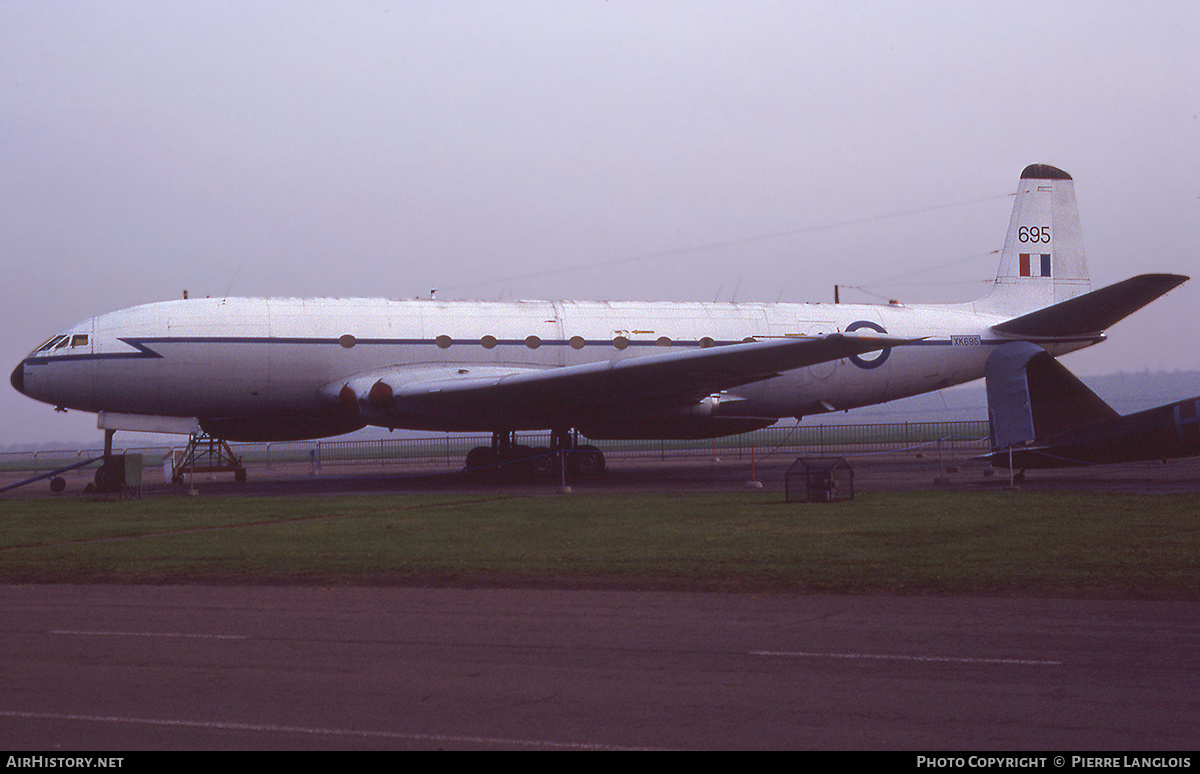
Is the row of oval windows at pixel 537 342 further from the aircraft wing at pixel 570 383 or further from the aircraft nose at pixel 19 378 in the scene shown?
the aircraft nose at pixel 19 378

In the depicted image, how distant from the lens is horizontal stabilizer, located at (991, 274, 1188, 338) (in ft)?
67.7

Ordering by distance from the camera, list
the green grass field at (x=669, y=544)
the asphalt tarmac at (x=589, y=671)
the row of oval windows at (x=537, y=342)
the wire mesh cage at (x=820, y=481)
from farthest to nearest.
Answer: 1. the row of oval windows at (x=537, y=342)
2. the wire mesh cage at (x=820, y=481)
3. the green grass field at (x=669, y=544)
4. the asphalt tarmac at (x=589, y=671)

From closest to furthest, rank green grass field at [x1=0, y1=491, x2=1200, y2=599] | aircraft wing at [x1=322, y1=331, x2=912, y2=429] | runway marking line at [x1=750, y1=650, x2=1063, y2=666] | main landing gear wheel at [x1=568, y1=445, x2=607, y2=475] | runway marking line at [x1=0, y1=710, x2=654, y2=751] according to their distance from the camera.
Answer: runway marking line at [x1=0, y1=710, x2=654, y2=751], runway marking line at [x1=750, y1=650, x2=1063, y2=666], green grass field at [x1=0, y1=491, x2=1200, y2=599], aircraft wing at [x1=322, y1=331, x2=912, y2=429], main landing gear wheel at [x1=568, y1=445, x2=607, y2=475]

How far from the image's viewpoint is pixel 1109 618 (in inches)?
297

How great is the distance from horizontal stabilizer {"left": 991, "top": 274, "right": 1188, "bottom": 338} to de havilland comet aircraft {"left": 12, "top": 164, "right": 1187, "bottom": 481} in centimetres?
6

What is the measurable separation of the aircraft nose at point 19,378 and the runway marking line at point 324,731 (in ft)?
66.5

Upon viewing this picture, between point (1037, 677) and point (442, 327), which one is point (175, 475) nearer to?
point (442, 327)

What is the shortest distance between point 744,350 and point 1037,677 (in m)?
15.3

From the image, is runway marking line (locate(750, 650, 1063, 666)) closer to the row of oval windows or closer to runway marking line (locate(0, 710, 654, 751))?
runway marking line (locate(0, 710, 654, 751))

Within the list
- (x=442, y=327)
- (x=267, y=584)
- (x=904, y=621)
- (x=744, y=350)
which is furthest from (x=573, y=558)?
(x=442, y=327)

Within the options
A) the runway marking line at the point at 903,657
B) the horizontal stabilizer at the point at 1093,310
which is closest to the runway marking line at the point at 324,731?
the runway marking line at the point at 903,657

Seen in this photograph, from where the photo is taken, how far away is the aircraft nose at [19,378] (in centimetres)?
2316

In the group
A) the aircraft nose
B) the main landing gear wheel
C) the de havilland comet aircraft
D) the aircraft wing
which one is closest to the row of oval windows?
the de havilland comet aircraft

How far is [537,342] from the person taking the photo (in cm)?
2533
